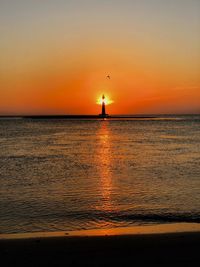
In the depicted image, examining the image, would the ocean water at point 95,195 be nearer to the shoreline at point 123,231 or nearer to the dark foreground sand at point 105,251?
the shoreline at point 123,231

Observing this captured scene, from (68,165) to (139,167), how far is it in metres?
4.95

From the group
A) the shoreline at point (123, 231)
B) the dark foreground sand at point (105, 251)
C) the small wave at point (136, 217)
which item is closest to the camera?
the dark foreground sand at point (105, 251)

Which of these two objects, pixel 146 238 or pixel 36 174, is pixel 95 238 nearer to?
pixel 146 238

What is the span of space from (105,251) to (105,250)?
0.08 meters

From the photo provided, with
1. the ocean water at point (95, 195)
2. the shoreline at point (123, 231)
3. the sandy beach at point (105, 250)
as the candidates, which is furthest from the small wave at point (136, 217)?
the sandy beach at point (105, 250)

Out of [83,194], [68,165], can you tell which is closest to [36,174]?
[68,165]

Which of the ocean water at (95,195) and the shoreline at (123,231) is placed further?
the ocean water at (95,195)

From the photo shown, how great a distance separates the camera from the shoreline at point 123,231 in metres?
9.81

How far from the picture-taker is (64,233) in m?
10.2

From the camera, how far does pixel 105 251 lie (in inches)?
316

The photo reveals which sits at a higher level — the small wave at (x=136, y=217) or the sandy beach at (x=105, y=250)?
the sandy beach at (x=105, y=250)

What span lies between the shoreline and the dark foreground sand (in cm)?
57

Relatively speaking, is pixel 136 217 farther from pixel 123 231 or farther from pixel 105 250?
pixel 105 250

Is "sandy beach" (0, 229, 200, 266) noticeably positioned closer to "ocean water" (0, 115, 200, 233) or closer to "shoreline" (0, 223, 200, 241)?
"shoreline" (0, 223, 200, 241)
